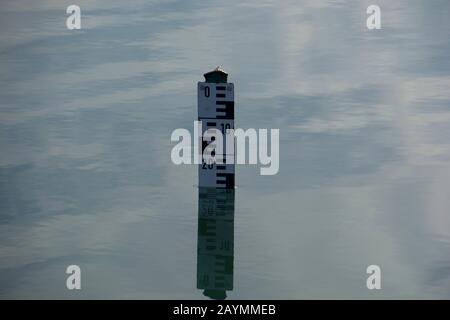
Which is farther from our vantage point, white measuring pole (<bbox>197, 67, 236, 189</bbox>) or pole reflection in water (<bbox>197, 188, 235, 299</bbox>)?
white measuring pole (<bbox>197, 67, 236, 189</bbox>)

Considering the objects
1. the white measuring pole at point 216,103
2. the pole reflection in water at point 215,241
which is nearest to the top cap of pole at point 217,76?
the white measuring pole at point 216,103

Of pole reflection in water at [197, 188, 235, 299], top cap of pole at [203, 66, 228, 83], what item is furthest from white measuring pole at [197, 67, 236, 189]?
pole reflection in water at [197, 188, 235, 299]

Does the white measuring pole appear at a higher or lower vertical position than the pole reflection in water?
higher

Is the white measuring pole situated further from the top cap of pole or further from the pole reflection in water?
the pole reflection in water

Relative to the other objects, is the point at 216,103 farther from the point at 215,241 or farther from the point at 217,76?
the point at 215,241

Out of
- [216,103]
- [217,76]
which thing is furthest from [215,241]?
[217,76]

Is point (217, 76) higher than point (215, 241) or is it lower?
higher

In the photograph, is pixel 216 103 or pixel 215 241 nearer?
pixel 216 103
